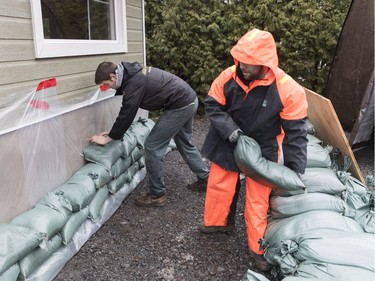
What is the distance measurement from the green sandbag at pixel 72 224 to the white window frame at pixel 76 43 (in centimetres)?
127

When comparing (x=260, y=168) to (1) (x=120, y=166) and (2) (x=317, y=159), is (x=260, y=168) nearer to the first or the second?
(2) (x=317, y=159)

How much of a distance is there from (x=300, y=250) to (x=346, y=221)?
475 mm

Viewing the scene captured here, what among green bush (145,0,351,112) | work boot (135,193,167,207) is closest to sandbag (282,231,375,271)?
work boot (135,193,167,207)

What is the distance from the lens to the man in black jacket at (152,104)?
120 inches

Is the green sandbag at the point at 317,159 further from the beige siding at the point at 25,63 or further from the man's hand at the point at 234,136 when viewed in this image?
the beige siding at the point at 25,63

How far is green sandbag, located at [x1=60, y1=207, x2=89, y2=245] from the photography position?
2.53 metres

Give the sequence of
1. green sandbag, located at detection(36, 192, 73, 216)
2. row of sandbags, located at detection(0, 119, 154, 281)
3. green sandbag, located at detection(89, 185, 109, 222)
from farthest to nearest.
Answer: green sandbag, located at detection(89, 185, 109, 222), green sandbag, located at detection(36, 192, 73, 216), row of sandbags, located at detection(0, 119, 154, 281)

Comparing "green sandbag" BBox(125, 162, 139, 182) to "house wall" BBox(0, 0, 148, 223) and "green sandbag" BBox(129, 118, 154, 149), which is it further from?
"house wall" BBox(0, 0, 148, 223)

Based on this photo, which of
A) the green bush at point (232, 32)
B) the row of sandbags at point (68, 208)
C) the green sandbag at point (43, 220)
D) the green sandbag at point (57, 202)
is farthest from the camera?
the green bush at point (232, 32)

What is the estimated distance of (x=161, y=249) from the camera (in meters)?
2.84

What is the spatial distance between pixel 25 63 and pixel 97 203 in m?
1.27

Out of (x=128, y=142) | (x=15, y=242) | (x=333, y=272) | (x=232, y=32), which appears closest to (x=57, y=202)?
(x=15, y=242)

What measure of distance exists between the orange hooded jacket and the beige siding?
132 cm

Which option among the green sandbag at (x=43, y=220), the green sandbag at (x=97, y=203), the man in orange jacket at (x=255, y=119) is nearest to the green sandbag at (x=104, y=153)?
the green sandbag at (x=97, y=203)
